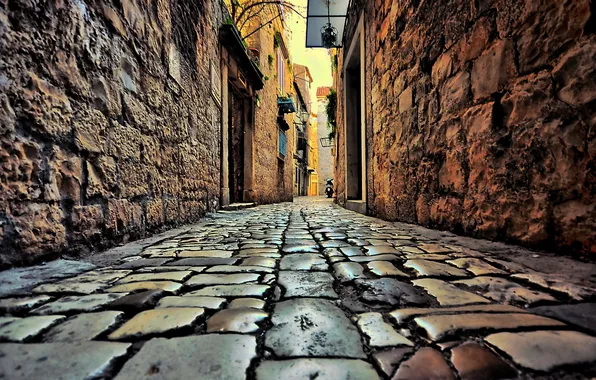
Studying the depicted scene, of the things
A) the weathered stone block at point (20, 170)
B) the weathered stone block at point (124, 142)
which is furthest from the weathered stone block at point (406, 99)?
the weathered stone block at point (20, 170)

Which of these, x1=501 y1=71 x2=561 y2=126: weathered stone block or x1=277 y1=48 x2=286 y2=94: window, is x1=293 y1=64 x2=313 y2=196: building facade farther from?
x1=501 y1=71 x2=561 y2=126: weathered stone block

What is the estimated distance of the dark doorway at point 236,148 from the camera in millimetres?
7682

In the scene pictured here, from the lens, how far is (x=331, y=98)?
1006 cm

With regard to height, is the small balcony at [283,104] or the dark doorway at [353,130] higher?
the small balcony at [283,104]

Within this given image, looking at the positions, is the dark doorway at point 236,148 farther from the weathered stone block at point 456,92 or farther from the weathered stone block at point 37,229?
the weathered stone block at point 37,229

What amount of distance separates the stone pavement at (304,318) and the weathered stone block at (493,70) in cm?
99

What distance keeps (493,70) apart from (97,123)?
93.2 inches

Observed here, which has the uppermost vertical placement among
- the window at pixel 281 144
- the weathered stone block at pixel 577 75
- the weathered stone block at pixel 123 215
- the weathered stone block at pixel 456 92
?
the window at pixel 281 144

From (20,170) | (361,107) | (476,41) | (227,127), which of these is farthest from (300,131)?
(20,170)

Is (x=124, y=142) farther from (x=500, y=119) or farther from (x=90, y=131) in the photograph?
(x=500, y=119)

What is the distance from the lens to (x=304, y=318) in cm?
94

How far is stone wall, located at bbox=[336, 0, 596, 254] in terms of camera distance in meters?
1.39

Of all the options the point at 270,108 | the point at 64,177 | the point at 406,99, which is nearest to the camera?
the point at 64,177

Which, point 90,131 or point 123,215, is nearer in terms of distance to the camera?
point 90,131
